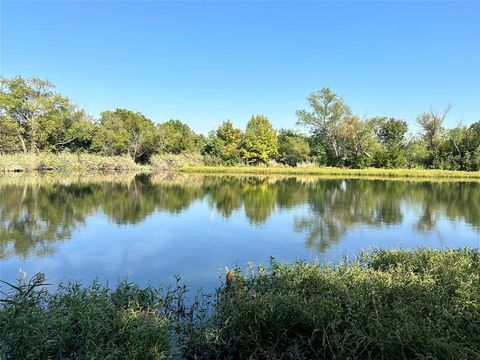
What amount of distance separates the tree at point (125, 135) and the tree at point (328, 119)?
2692 centimetres

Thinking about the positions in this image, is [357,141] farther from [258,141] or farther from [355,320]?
[355,320]

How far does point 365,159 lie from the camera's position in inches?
2167

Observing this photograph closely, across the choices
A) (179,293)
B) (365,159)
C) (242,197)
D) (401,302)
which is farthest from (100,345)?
(365,159)

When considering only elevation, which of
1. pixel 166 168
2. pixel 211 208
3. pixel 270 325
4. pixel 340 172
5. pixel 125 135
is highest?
pixel 125 135

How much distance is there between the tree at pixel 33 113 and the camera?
45.0m

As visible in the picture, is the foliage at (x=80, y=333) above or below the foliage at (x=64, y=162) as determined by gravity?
Result: below

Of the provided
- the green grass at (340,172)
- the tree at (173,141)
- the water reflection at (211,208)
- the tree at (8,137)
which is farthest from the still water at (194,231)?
the tree at (173,141)

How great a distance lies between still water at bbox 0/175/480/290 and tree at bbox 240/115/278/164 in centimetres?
3416

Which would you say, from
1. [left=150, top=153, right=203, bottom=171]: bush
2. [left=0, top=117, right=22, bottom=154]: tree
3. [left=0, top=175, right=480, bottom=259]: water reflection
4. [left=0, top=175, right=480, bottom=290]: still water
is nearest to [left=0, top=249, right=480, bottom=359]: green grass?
[left=0, top=175, right=480, bottom=290]: still water

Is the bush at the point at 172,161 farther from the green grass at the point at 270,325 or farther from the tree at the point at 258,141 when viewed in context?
the green grass at the point at 270,325

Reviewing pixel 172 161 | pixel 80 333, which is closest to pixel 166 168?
pixel 172 161

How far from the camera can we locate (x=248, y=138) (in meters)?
55.6

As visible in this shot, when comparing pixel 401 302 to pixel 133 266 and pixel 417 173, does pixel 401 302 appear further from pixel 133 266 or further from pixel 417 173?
pixel 417 173

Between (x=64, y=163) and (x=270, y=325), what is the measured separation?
46.1m
